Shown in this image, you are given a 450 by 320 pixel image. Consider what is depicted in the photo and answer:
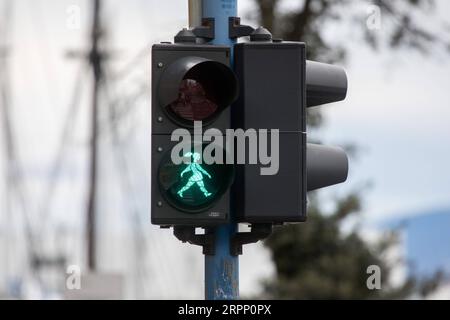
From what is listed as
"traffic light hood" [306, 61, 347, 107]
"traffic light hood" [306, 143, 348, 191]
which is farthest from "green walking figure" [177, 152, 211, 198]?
"traffic light hood" [306, 61, 347, 107]

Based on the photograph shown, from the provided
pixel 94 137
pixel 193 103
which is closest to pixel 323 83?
pixel 193 103

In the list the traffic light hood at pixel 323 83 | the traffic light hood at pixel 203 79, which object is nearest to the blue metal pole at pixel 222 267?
the traffic light hood at pixel 203 79

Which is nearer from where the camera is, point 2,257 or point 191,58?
point 191,58

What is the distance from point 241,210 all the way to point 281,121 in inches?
22.6

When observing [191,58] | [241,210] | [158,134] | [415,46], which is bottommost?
[241,210]

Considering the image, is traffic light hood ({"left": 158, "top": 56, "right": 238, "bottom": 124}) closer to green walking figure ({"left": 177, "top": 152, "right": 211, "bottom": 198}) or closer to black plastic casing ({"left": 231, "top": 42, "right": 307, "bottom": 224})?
black plastic casing ({"left": 231, "top": 42, "right": 307, "bottom": 224})

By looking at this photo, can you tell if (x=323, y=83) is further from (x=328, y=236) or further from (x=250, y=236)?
(x=328, y=236)

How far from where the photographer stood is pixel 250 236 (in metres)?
7.38

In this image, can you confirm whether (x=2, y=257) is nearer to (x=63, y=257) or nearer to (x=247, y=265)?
(x=63, y=257)

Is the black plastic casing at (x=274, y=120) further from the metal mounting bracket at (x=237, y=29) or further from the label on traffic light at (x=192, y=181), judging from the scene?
the metal mounting bracket at (x=237, y=29)

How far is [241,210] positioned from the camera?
7230mm

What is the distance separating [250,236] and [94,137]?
14762mm
